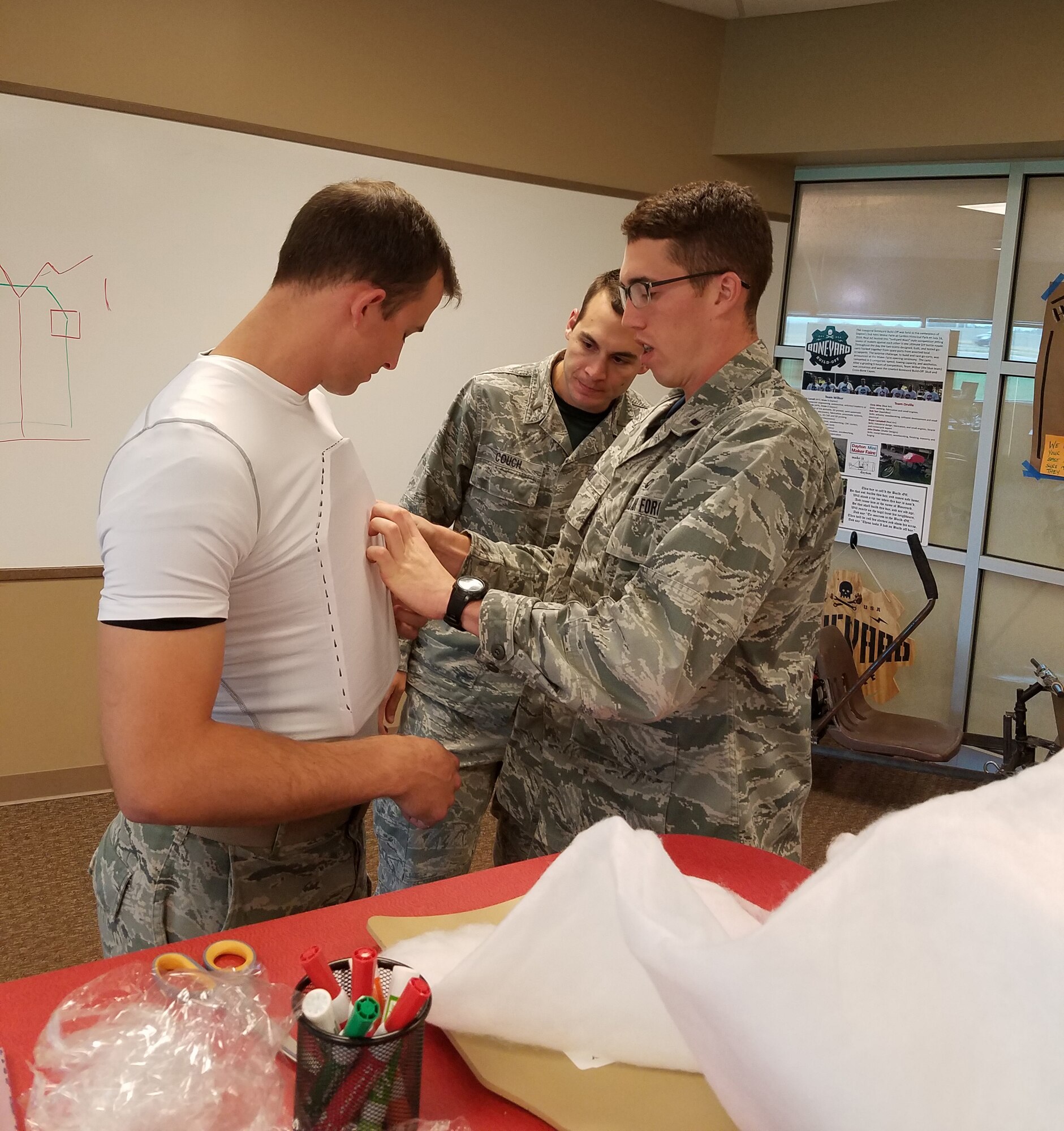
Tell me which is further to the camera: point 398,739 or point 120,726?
point 398,739

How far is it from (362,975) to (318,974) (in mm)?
37

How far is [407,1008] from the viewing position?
2.61 feet

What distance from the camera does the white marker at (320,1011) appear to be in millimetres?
776

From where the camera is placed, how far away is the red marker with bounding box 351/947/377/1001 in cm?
81

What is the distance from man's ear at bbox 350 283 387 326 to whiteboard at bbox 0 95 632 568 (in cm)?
236

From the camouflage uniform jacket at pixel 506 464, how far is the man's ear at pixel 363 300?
1223mm

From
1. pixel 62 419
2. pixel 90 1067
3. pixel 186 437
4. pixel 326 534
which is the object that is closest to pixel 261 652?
pixel 326 534

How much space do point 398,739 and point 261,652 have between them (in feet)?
0.70

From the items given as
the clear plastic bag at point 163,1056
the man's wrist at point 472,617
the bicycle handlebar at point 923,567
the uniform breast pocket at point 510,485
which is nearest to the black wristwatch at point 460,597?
the man's wrist at point 472,617

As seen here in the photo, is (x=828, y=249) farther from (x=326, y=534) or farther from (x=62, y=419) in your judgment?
(x=326, y=534)

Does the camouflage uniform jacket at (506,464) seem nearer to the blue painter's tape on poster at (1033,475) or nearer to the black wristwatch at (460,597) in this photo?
the black wristwatch at (460,597)

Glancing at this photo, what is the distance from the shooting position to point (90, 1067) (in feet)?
2.69

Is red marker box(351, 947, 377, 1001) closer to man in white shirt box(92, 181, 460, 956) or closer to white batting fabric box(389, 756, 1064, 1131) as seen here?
white batting fabric box(389, 756, 1064, 1131)

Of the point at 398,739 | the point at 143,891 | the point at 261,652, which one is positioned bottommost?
the point at 143,891
